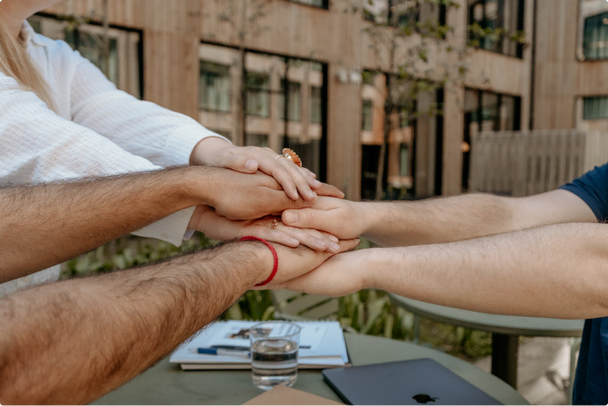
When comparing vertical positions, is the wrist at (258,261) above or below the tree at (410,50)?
below

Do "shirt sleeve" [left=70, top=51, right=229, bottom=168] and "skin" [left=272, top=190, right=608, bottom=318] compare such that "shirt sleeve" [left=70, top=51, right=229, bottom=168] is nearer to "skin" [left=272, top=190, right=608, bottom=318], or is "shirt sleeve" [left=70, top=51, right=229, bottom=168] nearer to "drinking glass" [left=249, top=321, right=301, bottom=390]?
"skin" [left=272, top=190, right=608, bottom=318]

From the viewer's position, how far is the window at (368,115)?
32.8ft

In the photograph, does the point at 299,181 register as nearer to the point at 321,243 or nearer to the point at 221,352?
the point at 321,243

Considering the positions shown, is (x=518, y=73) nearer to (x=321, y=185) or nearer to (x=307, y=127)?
(x=307, y=127)

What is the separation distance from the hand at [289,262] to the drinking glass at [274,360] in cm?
14

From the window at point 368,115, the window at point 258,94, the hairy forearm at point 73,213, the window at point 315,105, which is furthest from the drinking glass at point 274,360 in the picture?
the window at point 368,115

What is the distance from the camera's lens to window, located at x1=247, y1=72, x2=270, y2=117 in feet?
28.2

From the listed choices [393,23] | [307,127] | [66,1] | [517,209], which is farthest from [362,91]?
[517,209]

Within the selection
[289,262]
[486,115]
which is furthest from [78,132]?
[486,115]

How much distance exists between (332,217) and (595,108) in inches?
634

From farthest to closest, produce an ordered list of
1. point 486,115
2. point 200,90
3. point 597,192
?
1. point 486,115
2. point 200,90
3. point 597,192

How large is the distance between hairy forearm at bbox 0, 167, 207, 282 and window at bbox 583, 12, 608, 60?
16359 millimetres

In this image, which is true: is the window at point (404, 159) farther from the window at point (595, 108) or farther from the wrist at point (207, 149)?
the wrist at point (207, 149)

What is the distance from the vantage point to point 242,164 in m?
1.46
